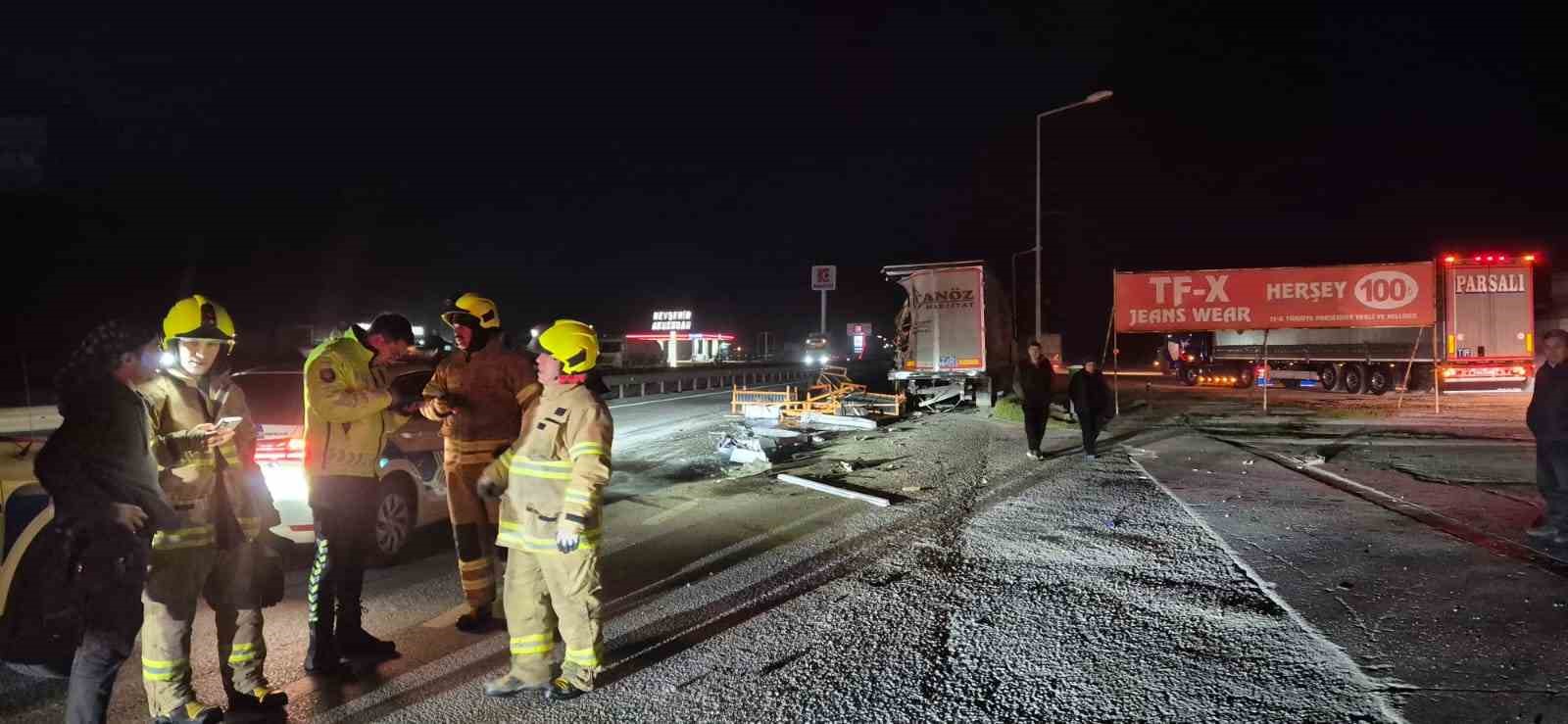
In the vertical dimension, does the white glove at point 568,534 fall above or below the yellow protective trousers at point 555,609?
above

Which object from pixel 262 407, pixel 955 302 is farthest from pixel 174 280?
pixel 262 407

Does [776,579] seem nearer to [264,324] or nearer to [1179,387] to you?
[1179,387]

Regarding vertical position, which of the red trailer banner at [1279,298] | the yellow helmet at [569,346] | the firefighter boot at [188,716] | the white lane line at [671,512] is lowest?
the white lane line at [671,512]

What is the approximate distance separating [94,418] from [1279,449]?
13.2 meters

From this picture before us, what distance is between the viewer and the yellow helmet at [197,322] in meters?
3.74

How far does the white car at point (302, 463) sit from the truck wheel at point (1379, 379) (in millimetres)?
26642

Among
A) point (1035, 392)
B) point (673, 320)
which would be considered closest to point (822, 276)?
point (1035, 392)

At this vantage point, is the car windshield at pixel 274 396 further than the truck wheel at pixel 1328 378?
No

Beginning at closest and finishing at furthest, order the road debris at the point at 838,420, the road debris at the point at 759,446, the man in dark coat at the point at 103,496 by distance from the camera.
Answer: the man in dark coat at the point at 103,496, the road debris at the point at 759,446, the road debris at the point at 838,420

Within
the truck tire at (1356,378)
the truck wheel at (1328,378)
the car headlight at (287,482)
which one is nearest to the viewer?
the car headlight at (287,482)

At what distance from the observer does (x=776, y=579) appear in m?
5.73

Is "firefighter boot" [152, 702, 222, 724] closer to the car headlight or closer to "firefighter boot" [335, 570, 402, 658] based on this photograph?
"firefighter boot" [335, 570, 402, 658]

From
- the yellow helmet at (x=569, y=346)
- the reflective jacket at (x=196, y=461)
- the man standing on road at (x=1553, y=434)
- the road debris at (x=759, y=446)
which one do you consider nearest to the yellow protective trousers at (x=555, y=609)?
the yellow helmet at (x=569, y=346)

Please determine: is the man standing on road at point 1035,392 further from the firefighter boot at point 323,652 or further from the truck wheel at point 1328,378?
the truck wheel at point 1328,378
